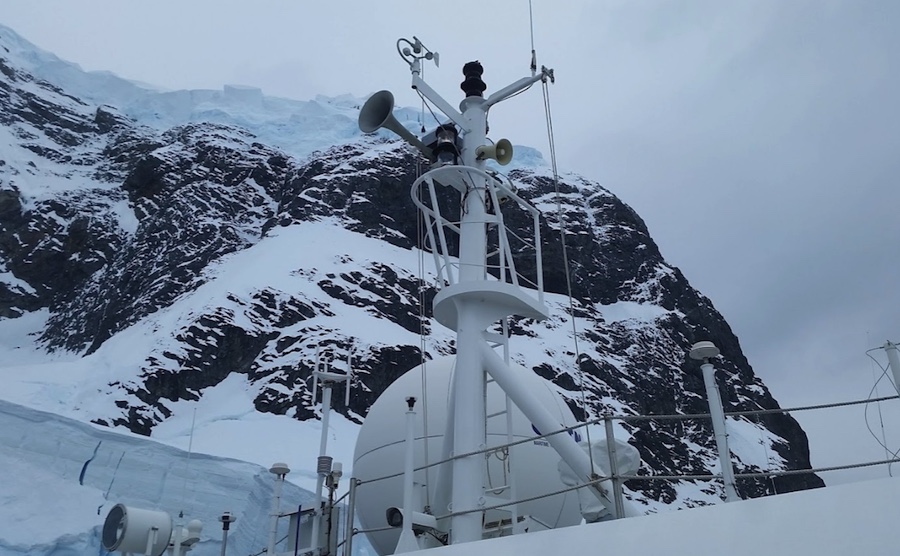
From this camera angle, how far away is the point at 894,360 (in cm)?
563

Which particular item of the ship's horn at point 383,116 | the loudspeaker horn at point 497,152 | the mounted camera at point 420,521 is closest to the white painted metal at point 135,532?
the mounted camera at point 420,521

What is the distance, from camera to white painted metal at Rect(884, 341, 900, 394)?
221 inches

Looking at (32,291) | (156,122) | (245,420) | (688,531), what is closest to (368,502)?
(688,531)

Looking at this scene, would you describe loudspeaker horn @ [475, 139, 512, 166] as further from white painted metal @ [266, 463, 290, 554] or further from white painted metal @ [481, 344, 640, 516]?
white painted metal @ [266, 463, 290, 554]

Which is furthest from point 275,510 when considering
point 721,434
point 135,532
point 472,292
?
point 721,434

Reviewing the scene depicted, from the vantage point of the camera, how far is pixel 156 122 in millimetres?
91812

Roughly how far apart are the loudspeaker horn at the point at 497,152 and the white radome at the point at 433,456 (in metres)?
2.57

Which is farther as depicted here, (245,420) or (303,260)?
(303,260)

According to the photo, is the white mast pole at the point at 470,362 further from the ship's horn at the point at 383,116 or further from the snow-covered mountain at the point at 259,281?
the snow-covered mountain at the point at 259,281

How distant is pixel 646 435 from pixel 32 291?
60569mm

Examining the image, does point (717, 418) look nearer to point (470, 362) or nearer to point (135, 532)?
point (470, 362)

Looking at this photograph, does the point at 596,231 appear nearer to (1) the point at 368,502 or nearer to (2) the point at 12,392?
(2) the point at 12,392

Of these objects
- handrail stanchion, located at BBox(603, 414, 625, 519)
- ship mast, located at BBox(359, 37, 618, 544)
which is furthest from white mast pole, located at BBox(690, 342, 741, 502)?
ship mast, located at BBox(359, 37, 618, 544)

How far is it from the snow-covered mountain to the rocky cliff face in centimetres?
25
